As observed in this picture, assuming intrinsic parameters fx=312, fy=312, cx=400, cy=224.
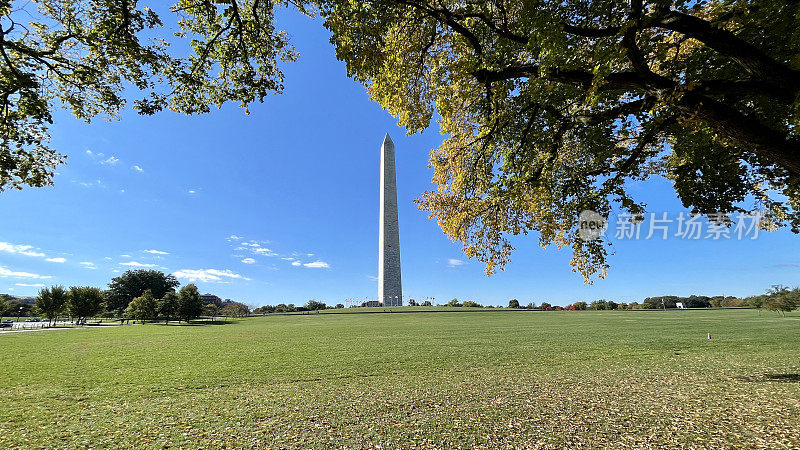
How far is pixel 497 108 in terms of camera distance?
952 centimetres

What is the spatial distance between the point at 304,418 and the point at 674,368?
458 inches

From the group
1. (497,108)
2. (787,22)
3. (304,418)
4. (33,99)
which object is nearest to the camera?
(304,418)

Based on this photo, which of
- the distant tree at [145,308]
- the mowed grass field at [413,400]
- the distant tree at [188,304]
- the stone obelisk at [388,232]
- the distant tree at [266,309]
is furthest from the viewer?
the distant tree at [266,309]

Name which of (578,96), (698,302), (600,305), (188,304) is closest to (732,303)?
(698,302)

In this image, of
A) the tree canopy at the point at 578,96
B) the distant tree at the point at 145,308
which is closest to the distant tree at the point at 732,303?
the tree canopy at the point at 578,96

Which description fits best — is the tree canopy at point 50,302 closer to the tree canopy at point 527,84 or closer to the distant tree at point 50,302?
the distant tree at point 50,302

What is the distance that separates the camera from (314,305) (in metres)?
76.8

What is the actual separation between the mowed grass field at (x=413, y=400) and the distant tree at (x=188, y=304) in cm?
3615

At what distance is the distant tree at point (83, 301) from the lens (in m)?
44.6

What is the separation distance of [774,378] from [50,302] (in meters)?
66.7

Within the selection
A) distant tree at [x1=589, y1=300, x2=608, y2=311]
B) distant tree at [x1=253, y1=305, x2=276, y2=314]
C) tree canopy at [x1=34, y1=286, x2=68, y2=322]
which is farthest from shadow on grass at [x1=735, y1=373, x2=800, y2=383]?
distant tree at [x1=253, y1=305, x2=276, y2=314]

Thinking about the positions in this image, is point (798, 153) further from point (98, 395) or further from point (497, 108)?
point (98, 395)

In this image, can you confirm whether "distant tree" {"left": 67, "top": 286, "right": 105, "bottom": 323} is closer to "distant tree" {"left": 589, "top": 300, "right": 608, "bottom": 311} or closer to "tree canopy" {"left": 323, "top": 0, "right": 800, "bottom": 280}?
"tree canopy" {"left": 323, "top": 0, "right": 800, "bottom": 280}

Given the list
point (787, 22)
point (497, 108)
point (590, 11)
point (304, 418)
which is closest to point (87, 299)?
point (304, 418)
